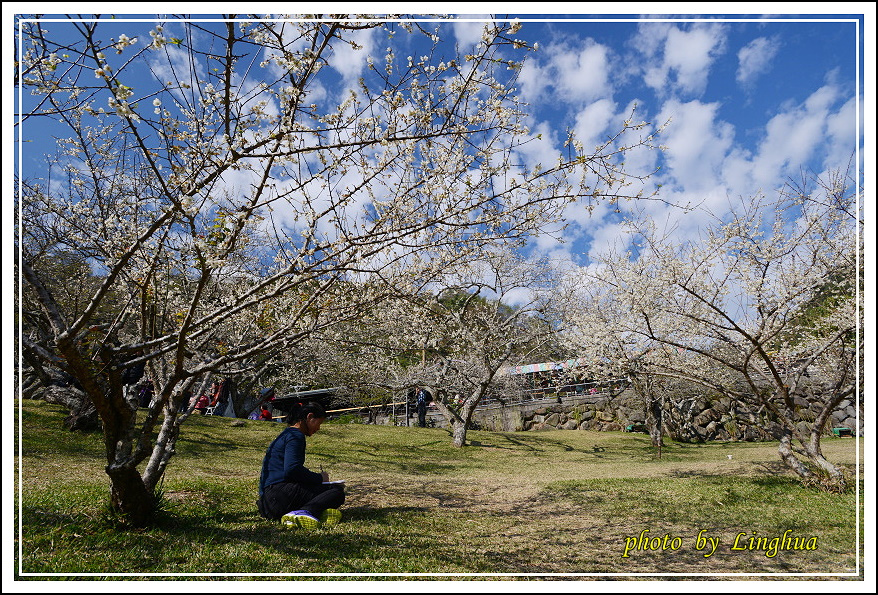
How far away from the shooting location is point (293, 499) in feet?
14.5

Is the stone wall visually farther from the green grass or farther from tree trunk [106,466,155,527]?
tree trunk [106,466,155,527]

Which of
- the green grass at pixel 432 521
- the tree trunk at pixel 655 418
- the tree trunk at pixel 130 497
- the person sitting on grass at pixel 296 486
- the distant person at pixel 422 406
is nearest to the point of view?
the green grass at pixel 432 521

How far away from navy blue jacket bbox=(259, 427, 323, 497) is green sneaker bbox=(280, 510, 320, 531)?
0.30 meters

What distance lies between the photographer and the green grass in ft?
11.0

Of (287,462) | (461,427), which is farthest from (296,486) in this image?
(461,427)

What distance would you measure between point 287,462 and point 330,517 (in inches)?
26.1

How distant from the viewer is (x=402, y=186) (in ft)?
13.8

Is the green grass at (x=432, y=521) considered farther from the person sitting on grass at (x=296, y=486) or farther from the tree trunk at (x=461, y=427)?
the tree trunk at (x=461, y=427)

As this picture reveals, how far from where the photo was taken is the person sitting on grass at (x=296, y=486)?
173 inches

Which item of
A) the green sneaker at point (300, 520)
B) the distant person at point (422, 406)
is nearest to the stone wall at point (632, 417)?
the distant person at point (422, 406)

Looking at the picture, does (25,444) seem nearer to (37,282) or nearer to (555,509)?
(37,282)

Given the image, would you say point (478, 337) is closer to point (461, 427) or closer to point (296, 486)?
point (461, 427)

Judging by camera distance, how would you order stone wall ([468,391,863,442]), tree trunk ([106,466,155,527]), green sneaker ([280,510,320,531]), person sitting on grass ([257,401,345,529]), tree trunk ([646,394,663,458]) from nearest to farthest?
1. tree trunk ([106,466,155,527])
2. green sneaker ([280,510,320,531])
3. person sitting on grass ([257,401,345,529])
4. tree trunk ([646,394,663,458])
5. stone wall ([468,391,863,442])

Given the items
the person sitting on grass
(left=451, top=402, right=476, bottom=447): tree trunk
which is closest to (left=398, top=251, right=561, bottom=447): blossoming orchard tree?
(left=451, top=402, right=476, bottom=447): tree trunk
